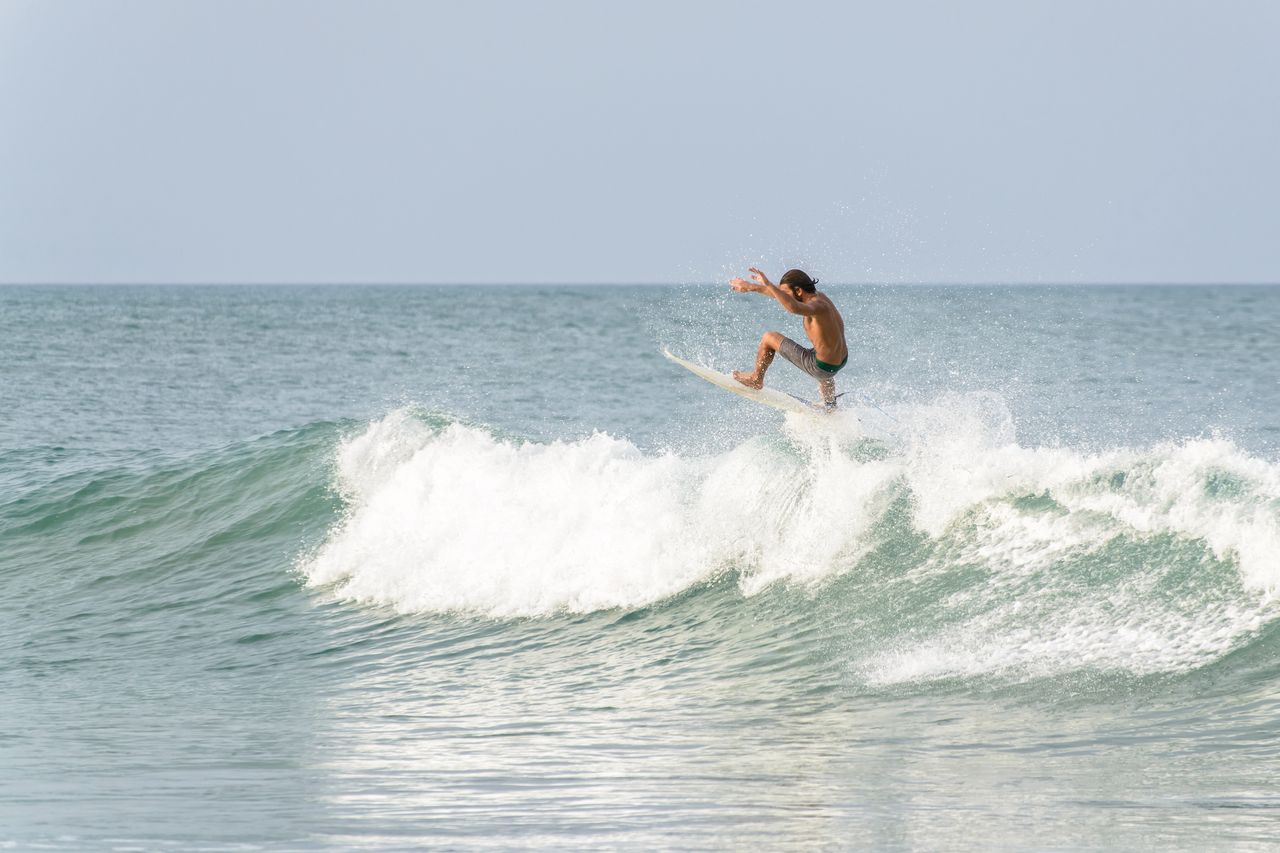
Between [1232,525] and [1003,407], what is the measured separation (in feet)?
9.49

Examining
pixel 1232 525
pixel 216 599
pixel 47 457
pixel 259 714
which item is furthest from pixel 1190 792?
pixel 47 457

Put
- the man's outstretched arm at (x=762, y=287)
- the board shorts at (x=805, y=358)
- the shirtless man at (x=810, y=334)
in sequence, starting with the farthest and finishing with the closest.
A: 1. the board shorts at (x=805, y=358)
2. the shirtless man at (x=810, y=334)
3. the man's outstretched arm at (x=762, y=287)

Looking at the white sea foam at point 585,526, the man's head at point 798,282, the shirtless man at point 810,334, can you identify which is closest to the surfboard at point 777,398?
the shirtless man at point 810,334

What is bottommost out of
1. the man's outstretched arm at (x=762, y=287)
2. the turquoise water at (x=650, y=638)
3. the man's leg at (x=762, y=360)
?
the turquoise water at (x=650, y=638)

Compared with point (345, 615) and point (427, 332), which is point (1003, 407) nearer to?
point (345, 615)

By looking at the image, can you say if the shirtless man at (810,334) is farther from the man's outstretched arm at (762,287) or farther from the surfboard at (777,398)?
the surfboard at (777,398)

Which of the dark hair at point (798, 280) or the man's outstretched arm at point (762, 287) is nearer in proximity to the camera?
the man's outstretched arm at point (762, 287)

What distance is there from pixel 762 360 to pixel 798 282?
0.98 m

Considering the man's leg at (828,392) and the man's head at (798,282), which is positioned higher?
the man's head at (798,282)

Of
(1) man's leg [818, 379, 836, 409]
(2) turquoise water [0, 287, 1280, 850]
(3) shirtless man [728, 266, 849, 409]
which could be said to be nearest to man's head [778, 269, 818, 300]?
(3) shirtless man [728, 266, 849, 409]

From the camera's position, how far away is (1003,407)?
12.3 meters

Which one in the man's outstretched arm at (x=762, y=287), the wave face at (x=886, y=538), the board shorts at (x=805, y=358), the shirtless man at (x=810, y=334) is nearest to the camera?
the wave face at (x=886, y=538)

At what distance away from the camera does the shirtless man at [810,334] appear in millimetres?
10891

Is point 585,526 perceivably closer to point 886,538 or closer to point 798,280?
point 886,538
